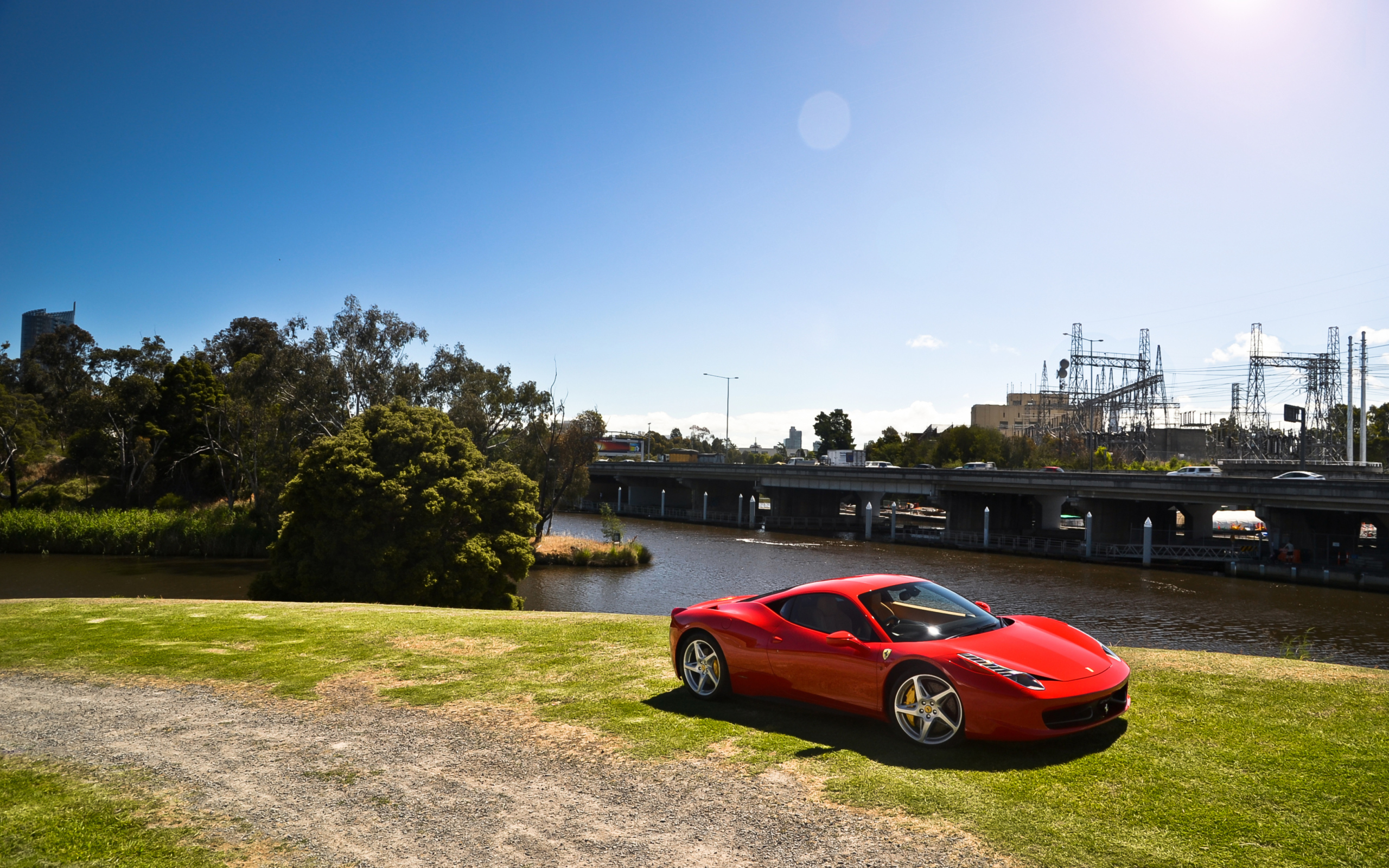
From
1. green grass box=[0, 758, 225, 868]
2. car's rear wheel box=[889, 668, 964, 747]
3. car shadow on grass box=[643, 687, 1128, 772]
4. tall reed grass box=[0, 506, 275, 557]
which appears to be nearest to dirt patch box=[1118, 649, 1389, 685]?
car shadow on grass box=[643, 687, 1128, 772]

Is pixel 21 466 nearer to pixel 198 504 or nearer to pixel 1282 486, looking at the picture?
pixel 198 504

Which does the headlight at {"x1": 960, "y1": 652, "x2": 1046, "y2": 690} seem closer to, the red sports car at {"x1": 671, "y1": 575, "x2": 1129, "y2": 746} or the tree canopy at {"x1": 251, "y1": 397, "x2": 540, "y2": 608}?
the red sports car at {"x1": 671, "y1": 575, "x2": 1129, "y2": 746}

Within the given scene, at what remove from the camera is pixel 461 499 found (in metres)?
27.3

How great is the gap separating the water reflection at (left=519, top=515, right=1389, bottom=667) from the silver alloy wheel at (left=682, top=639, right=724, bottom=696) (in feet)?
71.5

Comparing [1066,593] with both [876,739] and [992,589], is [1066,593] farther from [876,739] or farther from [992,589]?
[876,739]

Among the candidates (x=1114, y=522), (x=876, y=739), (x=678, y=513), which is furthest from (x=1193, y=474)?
(x=876, y=739)

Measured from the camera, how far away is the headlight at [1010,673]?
20.9 ft

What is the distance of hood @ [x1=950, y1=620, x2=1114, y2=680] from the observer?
6.64 m

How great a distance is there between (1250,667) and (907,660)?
5.75 metres

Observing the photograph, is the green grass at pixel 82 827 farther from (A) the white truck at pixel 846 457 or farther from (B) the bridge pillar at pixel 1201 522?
(A) the white truck at pixel 846 457

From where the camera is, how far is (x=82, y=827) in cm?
559

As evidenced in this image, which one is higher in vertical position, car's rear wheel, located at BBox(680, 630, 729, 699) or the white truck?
the white truck

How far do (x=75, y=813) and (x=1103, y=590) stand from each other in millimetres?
42860

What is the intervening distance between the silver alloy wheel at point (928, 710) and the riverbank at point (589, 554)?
42.4 m
